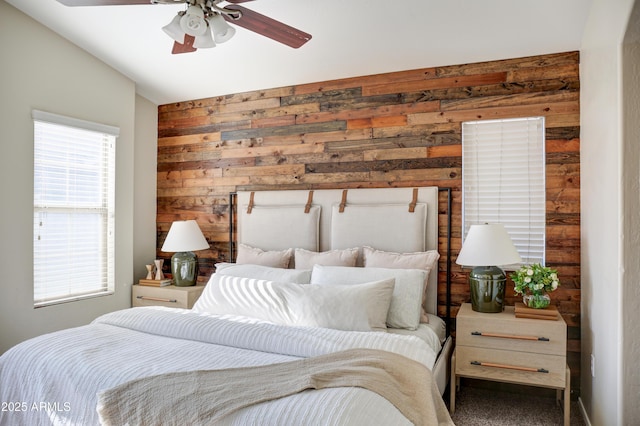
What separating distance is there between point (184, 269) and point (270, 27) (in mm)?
2491

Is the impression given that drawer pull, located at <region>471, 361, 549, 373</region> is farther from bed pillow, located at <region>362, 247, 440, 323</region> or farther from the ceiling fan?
the ceiling fan

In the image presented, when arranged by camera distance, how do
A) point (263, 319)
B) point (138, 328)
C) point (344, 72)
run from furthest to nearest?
point (344, 72) → point (263, 319) → point (138, 328)

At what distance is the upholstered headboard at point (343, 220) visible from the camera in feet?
11.0

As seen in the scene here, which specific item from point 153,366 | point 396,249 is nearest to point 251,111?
point 396,249

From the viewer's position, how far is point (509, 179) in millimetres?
3215

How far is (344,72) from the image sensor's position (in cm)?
364

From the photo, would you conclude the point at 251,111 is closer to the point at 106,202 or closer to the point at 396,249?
the point at 106,202

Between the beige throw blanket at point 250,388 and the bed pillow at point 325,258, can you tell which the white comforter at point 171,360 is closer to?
the beige throw blanket at point 250,388

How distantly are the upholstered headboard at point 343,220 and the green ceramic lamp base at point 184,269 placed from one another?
1.69 ft

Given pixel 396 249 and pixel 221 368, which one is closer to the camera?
pixel 221 368

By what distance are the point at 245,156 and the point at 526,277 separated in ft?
8.73

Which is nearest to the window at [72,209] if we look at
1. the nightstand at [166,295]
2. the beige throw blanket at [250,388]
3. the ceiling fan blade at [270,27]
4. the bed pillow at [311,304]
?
the nightstand at [166,295]

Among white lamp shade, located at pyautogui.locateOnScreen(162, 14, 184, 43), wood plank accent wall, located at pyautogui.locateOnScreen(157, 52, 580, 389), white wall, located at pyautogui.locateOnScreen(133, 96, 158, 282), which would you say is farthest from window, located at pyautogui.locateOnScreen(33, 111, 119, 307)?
white lamp shade, located at pyautogui.locateOnScreen(162, 14, 184, 43)

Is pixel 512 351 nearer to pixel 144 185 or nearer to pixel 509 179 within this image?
pixel 509 179
